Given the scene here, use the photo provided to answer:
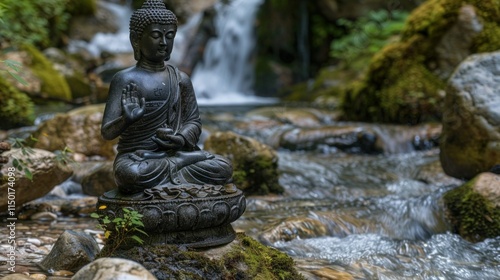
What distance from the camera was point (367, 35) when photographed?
55.4 feet

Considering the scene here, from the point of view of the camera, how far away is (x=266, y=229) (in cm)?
540

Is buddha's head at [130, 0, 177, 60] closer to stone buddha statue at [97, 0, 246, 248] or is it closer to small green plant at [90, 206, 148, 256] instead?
stone buddha statue at [97, 0, 246, 248]

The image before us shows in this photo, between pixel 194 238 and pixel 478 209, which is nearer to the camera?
pixel 194 238

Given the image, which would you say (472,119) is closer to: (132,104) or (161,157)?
(161,157)

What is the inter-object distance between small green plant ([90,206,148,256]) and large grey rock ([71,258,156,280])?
0.49m

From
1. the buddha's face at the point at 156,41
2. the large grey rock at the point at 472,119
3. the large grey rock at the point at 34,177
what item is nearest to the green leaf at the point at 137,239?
the buddha's face at the point at 156,41

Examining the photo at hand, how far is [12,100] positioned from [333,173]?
577 centimetres

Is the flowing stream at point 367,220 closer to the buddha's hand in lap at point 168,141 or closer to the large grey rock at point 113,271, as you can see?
the buddha's hand in lap at point 168,141

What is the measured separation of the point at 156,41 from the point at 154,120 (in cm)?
55

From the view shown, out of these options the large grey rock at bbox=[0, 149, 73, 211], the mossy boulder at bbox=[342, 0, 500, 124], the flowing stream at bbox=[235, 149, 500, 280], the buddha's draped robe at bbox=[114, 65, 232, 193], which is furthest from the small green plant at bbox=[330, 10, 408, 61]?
the buddha's draped robe at bbox=[114, 65, 232, 193]

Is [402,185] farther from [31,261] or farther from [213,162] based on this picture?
[31,261]

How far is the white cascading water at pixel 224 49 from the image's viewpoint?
17859 mm

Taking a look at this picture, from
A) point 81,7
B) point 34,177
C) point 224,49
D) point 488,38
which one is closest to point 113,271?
point 34,177

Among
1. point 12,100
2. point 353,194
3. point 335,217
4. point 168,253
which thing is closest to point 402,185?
point 353,194
